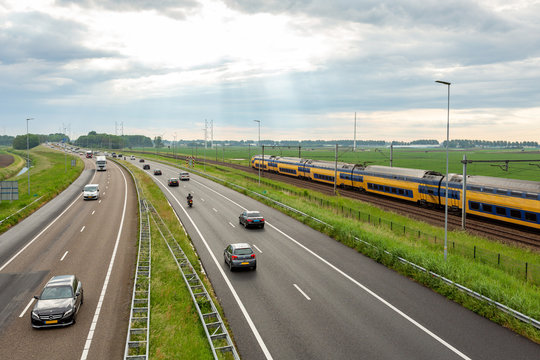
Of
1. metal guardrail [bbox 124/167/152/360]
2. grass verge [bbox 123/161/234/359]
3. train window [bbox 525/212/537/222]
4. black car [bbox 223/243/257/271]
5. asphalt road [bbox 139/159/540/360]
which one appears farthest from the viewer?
train window [bbox 525/212/537/222]

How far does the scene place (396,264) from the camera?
2258 cm

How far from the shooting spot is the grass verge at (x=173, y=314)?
13.0 m

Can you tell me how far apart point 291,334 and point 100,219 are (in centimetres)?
2878

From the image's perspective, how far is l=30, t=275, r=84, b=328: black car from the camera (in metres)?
14.6

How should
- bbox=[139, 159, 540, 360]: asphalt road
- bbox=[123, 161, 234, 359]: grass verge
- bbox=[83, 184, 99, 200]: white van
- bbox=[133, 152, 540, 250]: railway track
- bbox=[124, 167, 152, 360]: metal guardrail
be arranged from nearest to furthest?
1. bbox=[124, 167, 152, 360]: metal guardrail
2. bbox=[123, 161, 234, 359]: grass verge
3. bbox=[139, 159, 540, 360]: asphalt road
4. bbox=[133, 152, 540, 250]: railway track
5. bbox=[83, 184, 99, 200]: white van

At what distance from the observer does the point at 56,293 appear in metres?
15.7

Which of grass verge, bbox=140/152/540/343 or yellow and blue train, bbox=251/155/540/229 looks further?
yellow and blue train, bbox=251/155/540/229

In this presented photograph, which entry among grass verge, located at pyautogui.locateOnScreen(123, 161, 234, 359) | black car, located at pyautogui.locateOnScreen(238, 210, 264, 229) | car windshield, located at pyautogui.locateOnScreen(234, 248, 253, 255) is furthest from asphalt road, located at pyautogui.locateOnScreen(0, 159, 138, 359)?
black car, located at pyautogui.locateOnScreen(238, 210, 264, 229)

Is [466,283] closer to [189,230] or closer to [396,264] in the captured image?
[396,264]

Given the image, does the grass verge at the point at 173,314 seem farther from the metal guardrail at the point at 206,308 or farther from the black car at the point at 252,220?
the black car at the point at 252,220

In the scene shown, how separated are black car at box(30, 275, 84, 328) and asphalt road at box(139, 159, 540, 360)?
655cm

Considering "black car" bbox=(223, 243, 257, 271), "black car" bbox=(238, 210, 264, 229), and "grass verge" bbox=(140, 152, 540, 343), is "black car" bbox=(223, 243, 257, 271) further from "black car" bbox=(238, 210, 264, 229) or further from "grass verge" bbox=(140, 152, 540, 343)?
"black car" bbox=(238, 210, 264, 229)

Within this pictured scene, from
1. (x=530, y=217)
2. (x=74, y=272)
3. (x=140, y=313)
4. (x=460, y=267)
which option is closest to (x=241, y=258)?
(x=140, y=313)

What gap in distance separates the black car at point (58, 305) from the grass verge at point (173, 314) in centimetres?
325
